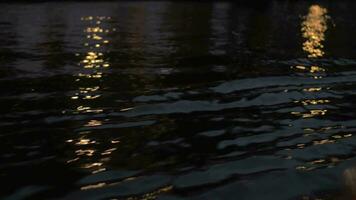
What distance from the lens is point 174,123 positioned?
12.8 meters

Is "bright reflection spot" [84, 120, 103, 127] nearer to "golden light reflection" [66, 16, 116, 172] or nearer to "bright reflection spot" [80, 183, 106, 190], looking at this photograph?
"golden light reflection" [66, 16, 116, 172]

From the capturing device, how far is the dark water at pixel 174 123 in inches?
352

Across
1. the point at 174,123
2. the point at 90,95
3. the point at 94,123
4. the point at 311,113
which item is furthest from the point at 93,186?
the point at 311,113

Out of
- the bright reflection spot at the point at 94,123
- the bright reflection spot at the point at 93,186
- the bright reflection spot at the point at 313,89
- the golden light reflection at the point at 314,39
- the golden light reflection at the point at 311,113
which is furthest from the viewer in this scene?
the golden light reflection at the point at 314,39

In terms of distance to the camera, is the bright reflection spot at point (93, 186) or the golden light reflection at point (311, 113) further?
the golden light reflection at point (311, 113)

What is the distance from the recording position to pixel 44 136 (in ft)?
37.4

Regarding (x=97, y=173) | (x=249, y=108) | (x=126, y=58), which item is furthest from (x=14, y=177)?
(x=126, y=58)

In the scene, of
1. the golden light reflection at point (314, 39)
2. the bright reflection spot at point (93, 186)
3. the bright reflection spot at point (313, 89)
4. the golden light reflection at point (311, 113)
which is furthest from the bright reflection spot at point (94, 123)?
the golden light reflection at point (314, 39)

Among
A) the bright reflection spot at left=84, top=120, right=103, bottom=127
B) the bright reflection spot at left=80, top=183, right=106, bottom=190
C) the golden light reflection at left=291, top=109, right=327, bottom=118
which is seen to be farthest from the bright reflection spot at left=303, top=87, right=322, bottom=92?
the bright reflection spot at left=80, top=183, right=106, bottom=190

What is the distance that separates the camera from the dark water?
29.3 ft

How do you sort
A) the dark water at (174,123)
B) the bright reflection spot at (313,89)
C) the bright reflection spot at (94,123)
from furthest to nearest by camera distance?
the bright reflection spot at (313,89) < the bright reflection spot at (94,123) < the dark water at (174,123)

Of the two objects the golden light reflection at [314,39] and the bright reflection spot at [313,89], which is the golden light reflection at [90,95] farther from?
the golden light reflection at [314,39]

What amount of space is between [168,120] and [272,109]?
3.73m

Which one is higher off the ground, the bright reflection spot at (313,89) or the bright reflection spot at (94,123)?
the bright reflection spot at (94,123)
